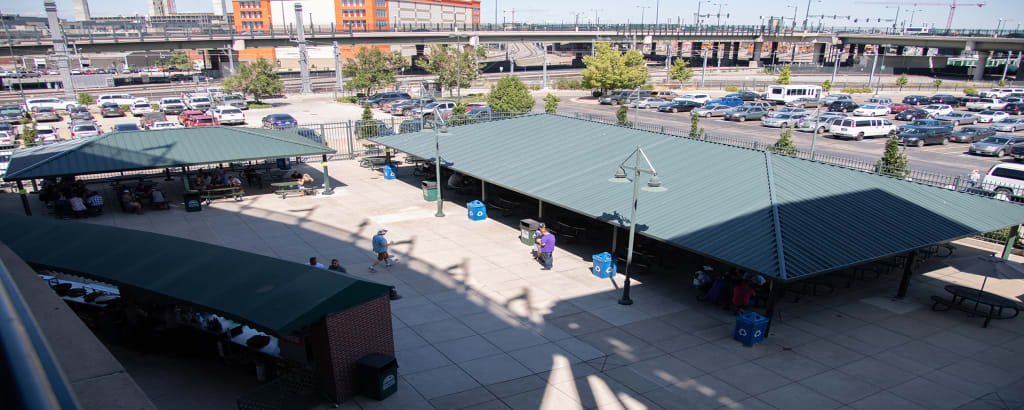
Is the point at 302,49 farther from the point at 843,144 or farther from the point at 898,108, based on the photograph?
the point at 898,108

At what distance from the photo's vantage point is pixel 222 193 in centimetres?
2727

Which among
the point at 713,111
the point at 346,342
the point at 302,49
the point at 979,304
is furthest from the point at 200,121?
the point at 979,304

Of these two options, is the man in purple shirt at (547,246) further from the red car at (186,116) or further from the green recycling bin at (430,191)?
the red car at (186,116)

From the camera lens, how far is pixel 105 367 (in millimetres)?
4426

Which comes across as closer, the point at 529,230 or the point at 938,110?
the point at 529,230

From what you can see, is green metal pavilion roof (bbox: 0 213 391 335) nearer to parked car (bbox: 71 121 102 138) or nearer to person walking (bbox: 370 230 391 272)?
person walking (bbox: 370 230 391 272)

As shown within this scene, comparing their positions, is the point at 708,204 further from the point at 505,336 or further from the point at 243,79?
the point at 243,79

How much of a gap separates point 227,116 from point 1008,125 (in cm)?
5893

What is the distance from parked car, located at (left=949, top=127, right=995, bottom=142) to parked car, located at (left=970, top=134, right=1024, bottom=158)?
4.43 m

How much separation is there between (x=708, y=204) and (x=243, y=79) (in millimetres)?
55723

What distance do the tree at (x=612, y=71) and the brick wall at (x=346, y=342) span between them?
54335 millimetres

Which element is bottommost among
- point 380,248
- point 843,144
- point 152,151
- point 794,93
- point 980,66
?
point 843,144

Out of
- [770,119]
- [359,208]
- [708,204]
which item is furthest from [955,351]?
[770,119]

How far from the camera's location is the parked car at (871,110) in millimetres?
52094
